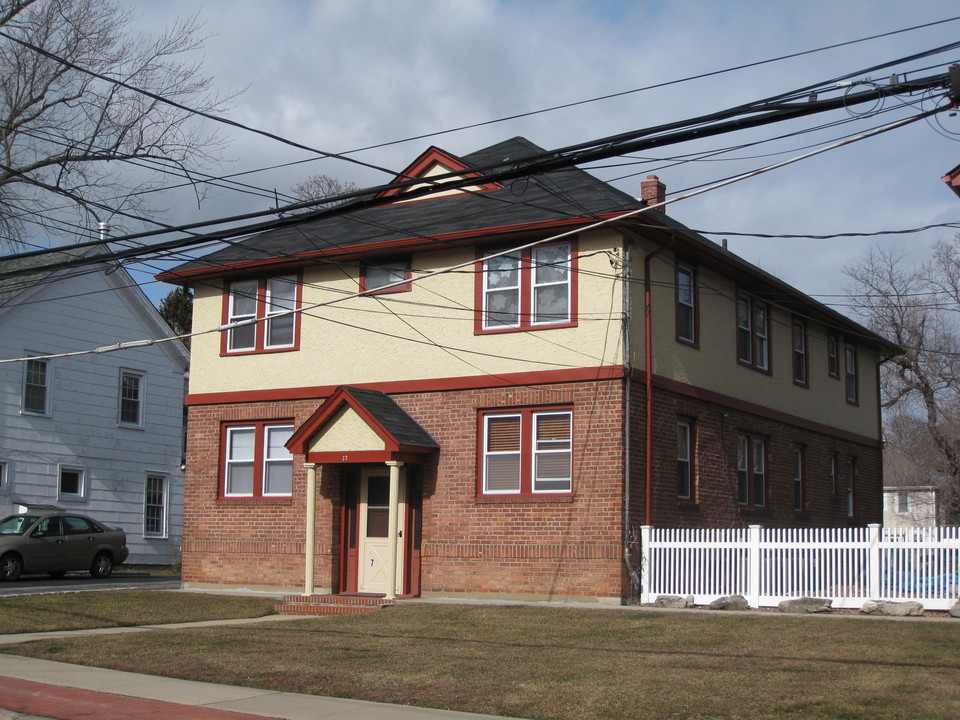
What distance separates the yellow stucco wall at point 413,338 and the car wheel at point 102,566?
23.2 ft

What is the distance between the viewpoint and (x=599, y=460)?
1916 cm

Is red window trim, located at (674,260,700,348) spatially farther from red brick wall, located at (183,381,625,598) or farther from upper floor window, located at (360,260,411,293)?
upper floor window, located at (360,260,411,293)

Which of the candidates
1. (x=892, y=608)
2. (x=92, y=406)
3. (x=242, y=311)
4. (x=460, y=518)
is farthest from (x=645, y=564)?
(x=92, y=406)

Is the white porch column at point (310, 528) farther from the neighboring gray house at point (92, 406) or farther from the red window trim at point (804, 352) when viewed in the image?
the neighboring gray house at point (92, 406)

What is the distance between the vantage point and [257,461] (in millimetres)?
22984

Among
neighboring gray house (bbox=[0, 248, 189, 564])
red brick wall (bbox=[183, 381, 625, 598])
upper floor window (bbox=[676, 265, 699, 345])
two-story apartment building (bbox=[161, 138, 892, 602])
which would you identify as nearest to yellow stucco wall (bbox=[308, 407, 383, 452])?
two-story apartment building (bbox=[161, 138, 892, 602])

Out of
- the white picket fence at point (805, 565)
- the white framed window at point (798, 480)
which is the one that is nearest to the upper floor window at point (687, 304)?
the white picket fence at point (805, 565)

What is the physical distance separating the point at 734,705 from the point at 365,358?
517 inches

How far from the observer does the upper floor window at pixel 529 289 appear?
20.0 m

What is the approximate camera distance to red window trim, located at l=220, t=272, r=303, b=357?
2283 centimetres

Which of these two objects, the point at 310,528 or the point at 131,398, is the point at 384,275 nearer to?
the point at 310,528

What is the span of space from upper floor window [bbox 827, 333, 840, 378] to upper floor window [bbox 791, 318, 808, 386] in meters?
1.73

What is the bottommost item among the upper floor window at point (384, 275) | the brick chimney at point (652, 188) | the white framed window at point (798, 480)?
→ the white framed window at point (798, 480)

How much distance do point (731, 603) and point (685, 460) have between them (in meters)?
3.78
